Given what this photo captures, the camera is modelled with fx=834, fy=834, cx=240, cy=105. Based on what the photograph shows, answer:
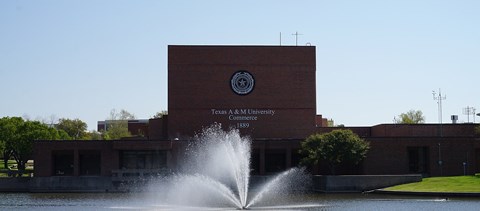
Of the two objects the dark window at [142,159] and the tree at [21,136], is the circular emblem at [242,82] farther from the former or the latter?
the tree at [21,136]

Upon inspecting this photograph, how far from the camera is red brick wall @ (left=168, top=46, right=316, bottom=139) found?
86.9 meters

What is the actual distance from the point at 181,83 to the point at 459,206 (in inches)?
1692

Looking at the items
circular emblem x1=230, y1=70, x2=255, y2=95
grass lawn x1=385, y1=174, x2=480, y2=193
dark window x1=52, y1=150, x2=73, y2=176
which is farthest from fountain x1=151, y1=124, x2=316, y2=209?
dark window x1=52, y1=150, x2=73, y2=176

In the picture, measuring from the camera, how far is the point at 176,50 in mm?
86875

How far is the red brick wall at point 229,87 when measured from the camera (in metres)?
86.9

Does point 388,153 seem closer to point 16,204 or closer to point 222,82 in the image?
point 222,82

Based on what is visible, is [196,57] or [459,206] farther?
[196,57]

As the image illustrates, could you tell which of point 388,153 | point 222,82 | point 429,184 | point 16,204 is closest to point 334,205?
point 429,184

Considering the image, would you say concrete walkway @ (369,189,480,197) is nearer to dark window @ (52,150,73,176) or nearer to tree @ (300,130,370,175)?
tree @ (300,130,370,175)

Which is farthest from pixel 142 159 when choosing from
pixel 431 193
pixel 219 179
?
pixel 431 193

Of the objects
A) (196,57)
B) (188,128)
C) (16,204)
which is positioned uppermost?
(196,57)

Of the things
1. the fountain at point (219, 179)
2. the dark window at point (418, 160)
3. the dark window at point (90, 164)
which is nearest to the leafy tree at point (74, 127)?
the dark window at point (90, 164)

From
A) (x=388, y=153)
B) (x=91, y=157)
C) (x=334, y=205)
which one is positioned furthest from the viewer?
(x=91, y=157)

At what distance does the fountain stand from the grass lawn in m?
10.2
